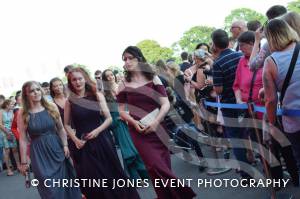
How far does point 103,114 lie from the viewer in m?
5.34

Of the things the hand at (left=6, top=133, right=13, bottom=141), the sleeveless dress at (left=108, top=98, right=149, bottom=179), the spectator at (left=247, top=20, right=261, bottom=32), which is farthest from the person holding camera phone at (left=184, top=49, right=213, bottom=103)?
the hand at (left=6, top=133, right=13, bottom=141)

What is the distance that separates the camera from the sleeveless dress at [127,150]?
6.61 meters

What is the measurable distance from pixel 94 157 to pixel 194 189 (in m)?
1.57

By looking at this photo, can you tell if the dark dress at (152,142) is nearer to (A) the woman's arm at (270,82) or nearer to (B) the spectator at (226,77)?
(B) the spectator at (226,77)

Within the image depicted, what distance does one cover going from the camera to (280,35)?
11.8 ft

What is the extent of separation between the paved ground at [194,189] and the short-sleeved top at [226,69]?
1.17 meters

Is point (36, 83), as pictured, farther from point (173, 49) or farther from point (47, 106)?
point (173, 49)

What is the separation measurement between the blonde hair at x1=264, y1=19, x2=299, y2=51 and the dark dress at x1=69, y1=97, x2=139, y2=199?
8.23 feet

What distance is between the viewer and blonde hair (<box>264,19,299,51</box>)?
3.58 meters

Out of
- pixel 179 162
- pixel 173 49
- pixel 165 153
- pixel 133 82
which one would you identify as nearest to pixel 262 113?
pixel 165 153

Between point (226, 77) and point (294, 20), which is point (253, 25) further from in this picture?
point (294, 20)

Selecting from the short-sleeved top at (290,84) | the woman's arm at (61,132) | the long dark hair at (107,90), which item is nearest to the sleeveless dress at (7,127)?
the long dark hair at (107,90)

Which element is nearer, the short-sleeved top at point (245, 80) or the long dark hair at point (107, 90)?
the short-sleeved top at point (245, 80)

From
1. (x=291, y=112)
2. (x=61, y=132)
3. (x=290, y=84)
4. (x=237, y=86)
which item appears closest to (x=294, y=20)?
(x=290, y=84)
